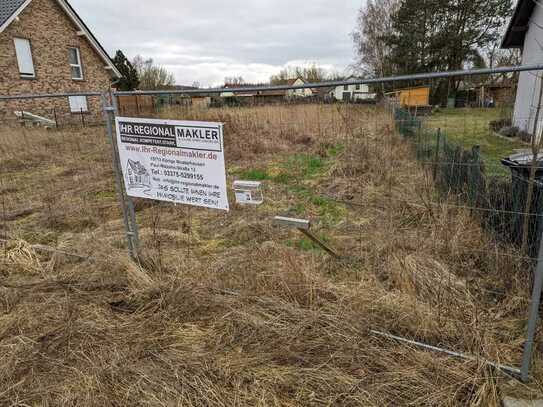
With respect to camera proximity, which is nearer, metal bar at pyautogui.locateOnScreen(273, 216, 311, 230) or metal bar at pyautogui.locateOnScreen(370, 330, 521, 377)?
metal bar at pyautogui.locateOnScreen(370, 330, 521, 377)

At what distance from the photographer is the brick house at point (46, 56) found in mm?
16031

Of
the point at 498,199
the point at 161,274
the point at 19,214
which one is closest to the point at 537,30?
the point at 498,199

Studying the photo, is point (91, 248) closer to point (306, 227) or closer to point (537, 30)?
point (306, 227)

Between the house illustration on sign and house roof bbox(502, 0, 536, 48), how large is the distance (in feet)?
52.2

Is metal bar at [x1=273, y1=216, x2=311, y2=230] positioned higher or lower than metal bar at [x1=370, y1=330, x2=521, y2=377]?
higher

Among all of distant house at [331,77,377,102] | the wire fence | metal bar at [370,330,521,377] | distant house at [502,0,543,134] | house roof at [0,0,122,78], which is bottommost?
metal bar at [370,330,521,377]

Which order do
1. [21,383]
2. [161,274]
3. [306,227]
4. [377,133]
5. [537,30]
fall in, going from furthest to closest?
[537,30] < [377,133] < [161,274] < [306,227] < [21,383]

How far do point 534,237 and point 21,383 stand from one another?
172 inches

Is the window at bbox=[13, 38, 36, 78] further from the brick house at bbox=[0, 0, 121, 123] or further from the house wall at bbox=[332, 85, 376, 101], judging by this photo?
the house wall at bbox=[332, 85, 376, 101]

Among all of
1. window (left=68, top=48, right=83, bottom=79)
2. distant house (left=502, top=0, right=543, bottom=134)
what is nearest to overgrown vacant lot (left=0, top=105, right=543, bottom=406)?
distant house (left=502, top=0, right=543, bottom=134)

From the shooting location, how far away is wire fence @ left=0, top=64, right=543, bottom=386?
8.70ft

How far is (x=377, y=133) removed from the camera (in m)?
4.05

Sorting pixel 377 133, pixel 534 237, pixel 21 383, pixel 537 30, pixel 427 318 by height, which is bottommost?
pixel 21 383

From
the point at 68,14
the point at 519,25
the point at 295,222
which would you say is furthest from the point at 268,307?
the point at 68,14
